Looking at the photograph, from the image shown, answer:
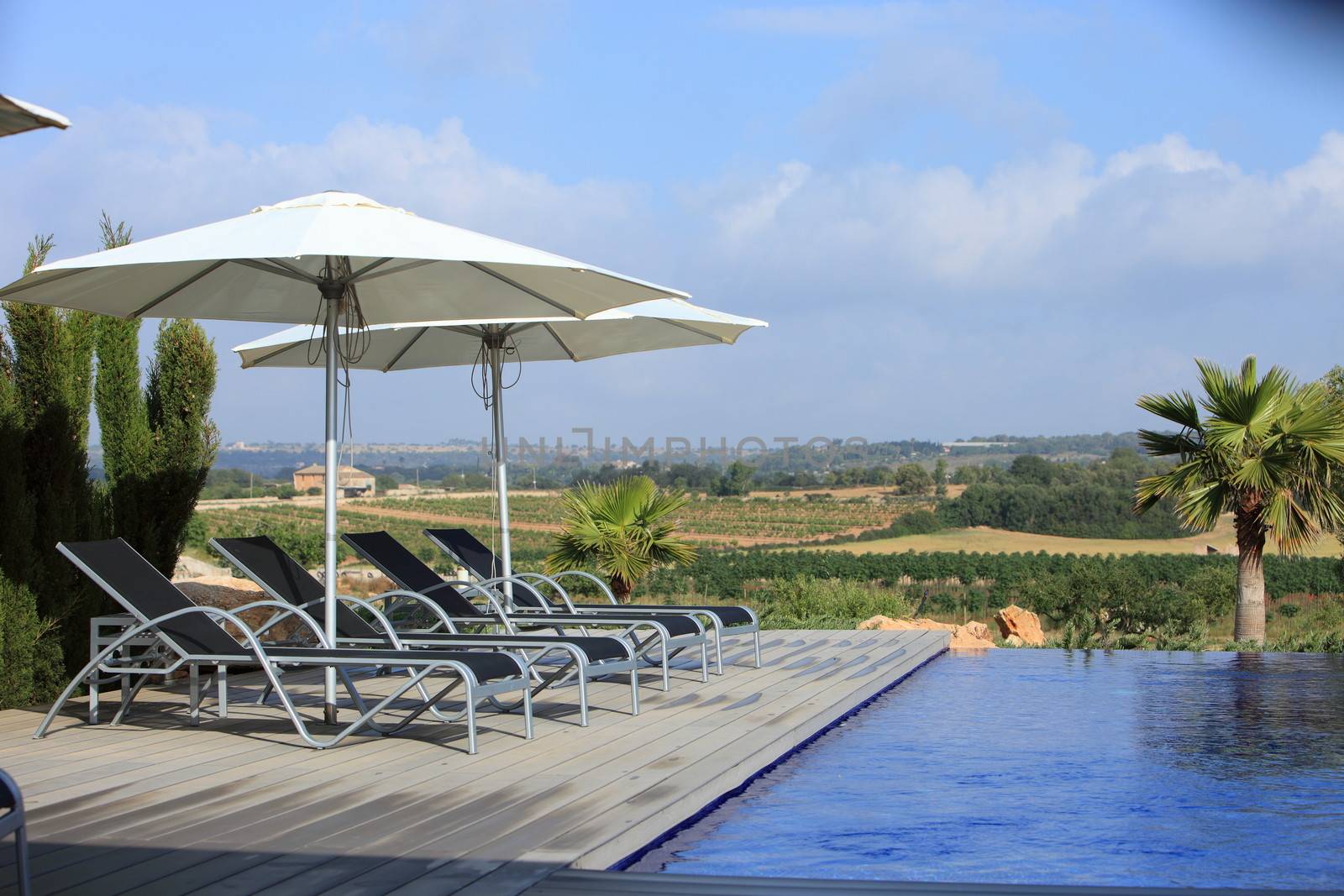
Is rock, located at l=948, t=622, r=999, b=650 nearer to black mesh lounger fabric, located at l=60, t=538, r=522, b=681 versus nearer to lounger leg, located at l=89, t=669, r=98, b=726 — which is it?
black mesh lounger fabric, located at l=60, t=538, r=522, b=681

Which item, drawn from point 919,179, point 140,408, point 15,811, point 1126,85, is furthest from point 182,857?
point 919,179

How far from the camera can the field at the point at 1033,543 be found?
175 feet

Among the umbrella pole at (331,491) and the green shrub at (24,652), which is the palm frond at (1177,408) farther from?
the green shrub at (24,652)

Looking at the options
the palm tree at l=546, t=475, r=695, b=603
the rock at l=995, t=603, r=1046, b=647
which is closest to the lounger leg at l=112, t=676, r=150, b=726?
the palm tree at l=546, t=475, r=695, b=603

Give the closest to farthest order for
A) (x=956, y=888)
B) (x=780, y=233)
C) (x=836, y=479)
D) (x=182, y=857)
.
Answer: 1. (x=956, y=888)
2. (x=182, y=857)
3. (x=780, y=233)
4. (x=836, y=479)

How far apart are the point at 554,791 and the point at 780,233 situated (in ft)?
115

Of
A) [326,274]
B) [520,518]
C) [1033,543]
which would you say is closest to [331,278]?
[326,274]

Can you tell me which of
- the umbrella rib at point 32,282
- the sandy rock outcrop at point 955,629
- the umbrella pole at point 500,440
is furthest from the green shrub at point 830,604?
the umbrella rib at point 32,282

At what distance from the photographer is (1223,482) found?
39.1 feet

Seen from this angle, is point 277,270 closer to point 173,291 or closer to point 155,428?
point 173,291

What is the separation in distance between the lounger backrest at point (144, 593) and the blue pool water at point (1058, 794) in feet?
8.11

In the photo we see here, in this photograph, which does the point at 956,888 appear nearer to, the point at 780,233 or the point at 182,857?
the point at 182,857

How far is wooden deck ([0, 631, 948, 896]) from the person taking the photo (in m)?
3.04

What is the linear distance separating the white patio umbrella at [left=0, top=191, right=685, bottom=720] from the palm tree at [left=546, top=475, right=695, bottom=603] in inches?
221
